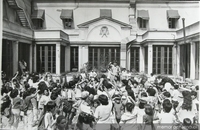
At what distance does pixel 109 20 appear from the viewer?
1059cm

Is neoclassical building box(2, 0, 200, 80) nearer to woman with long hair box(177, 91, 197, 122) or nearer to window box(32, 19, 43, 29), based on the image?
window box(32, 19, 43, 29)

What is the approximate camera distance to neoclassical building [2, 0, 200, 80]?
931 cm

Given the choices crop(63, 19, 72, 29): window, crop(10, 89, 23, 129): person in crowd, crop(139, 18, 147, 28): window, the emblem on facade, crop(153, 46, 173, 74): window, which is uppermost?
crop(139, 18, 147, 28): window

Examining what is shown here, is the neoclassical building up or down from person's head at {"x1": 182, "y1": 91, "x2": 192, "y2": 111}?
up

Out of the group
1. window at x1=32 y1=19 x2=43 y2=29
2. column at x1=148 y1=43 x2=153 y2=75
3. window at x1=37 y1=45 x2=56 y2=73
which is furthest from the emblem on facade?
window at x1=32 y1=19 x2=43 y2=29

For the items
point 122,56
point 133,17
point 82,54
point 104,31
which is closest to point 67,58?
point 82,54

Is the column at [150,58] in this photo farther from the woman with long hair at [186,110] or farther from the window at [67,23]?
the woman with long hair at [186,110]

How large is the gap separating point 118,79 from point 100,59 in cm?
180

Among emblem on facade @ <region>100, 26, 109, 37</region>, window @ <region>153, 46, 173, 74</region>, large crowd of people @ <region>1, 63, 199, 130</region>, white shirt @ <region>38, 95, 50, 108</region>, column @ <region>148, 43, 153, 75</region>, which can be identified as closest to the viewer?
large crowd of people @ <region>1, 63, 199, 130</region>

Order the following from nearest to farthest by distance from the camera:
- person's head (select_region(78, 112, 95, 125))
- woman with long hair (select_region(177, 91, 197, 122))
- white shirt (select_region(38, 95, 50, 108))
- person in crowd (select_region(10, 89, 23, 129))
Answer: person's head (select_region(78, 112, 95, 125)) < woman with long hair (select_region(177, 91, 197, 122)) < person in crowd (select_region(10, 89, 23, 129)) < white shirt (select_region(38, 95, 50, 108))

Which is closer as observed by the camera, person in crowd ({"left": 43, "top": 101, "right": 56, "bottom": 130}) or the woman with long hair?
person in crowd ({"left": 43, "top": 101, "right": 56, "bottom": 130})

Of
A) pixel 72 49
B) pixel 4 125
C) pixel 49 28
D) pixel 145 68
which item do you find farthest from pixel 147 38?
pixel 4 125

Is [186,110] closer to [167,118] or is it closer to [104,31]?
[167,118]

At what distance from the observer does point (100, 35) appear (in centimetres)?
→ 1036
